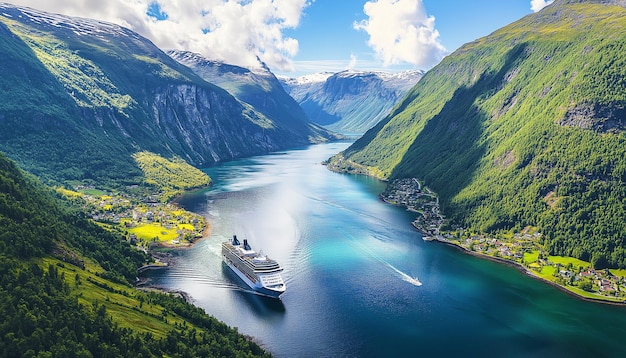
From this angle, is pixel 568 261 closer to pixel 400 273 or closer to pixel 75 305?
pixel 400 273

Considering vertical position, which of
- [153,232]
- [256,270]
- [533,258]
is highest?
[533,258]

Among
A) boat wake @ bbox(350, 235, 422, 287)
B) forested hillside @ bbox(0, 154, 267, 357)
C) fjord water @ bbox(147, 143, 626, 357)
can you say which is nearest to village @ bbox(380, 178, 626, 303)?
fjord water @ bbox(147, 143, 626, 357)

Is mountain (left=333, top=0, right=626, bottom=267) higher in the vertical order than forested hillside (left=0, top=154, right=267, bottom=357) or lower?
higher

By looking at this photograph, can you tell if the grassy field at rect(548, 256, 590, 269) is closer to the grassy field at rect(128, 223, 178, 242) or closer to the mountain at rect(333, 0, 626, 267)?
the mountain at rect(333, 0, 626, 267)

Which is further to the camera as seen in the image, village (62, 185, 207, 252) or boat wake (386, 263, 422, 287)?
village (62, 185, 207, 252)

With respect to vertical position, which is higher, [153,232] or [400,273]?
[400,273]

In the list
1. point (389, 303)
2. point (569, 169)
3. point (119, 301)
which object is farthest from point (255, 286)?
point (569, 169)
